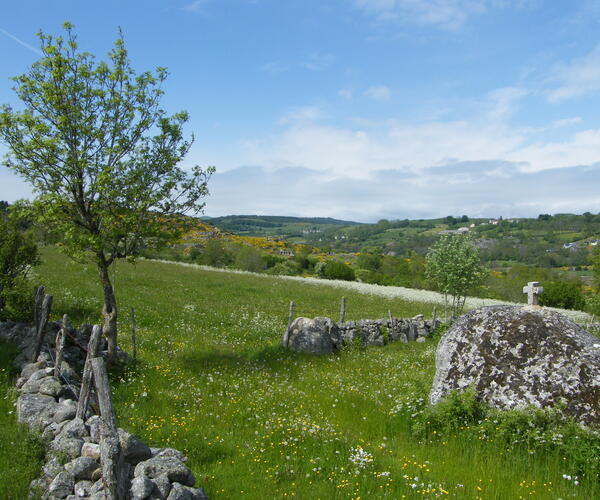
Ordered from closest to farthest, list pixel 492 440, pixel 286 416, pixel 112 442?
pixel 112 442
pixel 492 440
pixel 286 416

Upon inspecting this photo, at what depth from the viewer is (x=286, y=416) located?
10.7 m

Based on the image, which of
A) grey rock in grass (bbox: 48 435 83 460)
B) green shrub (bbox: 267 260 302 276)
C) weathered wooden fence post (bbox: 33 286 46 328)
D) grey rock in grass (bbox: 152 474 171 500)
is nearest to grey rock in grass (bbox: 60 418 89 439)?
grey rock in grass (bbox: 48 435 83 460)

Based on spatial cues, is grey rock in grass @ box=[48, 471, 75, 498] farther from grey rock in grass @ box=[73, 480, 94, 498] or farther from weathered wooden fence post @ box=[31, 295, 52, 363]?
weathered wooden fence post @ box=[31, 295, 52, 363]

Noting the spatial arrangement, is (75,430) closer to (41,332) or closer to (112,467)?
(112,467)

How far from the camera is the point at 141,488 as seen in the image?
616cm

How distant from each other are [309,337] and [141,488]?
12575 millimetres

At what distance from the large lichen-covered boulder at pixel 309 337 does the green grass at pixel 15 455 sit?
418 inches

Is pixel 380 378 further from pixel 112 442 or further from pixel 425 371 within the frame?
pixel 112 442

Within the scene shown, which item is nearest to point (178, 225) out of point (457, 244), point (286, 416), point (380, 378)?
point (286, 416)

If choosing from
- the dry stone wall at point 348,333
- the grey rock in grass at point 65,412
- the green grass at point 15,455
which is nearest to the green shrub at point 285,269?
the dry stone wall at point 348,333

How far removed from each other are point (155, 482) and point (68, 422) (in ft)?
10.1

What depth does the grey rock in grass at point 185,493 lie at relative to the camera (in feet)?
20.4

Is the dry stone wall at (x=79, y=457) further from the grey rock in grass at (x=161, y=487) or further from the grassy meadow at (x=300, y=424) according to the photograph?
the grassy meadow at (x=300, y=424)

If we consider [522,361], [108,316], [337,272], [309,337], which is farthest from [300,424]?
[337,272]
